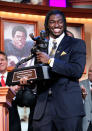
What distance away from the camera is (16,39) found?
628cm

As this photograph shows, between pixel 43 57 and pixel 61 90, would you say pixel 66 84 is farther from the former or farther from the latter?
pixel 43 57

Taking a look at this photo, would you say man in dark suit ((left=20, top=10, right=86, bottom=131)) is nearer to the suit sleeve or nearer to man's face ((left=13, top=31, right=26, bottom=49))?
the suit sleeve

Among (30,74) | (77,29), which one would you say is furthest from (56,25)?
(77,29)

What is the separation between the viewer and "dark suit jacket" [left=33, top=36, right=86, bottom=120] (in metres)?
2.47

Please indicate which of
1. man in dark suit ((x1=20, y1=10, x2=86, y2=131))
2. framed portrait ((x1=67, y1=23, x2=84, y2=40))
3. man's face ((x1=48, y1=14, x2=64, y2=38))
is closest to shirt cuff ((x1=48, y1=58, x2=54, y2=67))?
man in dark suit ((x1=20, y1=10, x2=86, y2=131))

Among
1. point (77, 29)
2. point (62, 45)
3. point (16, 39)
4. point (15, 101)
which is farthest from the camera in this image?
point (77, 29)

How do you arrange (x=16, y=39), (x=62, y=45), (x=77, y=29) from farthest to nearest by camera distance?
(x=77, y=29) < (x=16, y=39) < (x=62, y=45)

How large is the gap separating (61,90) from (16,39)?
388 cm

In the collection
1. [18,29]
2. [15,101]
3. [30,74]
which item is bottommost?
[15,101]

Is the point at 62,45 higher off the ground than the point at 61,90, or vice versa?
the point at 62,45

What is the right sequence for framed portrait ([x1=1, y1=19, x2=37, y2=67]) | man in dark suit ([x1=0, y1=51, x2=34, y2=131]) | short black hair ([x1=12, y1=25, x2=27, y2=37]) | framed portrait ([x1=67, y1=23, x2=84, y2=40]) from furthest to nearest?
framed portrait ([x1=67, y1=23, x2=84, y2=40]) → short black hair ([x1=12, y1=25, x2=27, y2=37]) → framed portrait ([x1=1, y1=19, x2=37, y2=67]) → man in dark suit ([x1=0, y1=51, x2=34, y2=131])

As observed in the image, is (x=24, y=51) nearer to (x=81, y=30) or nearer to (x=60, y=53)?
(x=81, y=30)

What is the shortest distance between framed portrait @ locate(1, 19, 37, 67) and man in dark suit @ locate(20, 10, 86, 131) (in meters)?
3.52

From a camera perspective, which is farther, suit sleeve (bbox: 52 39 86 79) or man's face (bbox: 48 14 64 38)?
man's face (bbox: 48 14 64 38)
